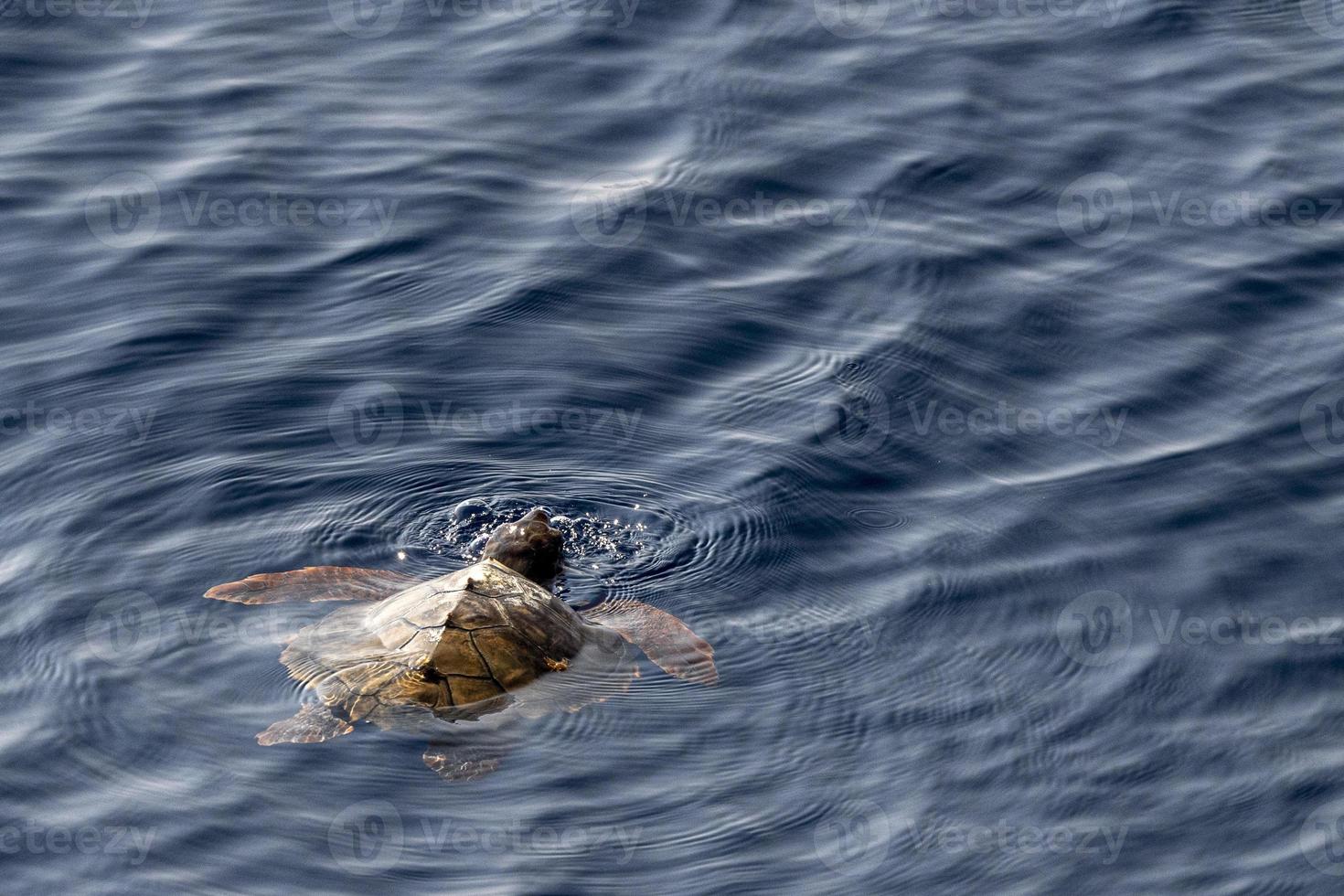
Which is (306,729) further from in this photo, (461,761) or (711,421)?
(711,421)

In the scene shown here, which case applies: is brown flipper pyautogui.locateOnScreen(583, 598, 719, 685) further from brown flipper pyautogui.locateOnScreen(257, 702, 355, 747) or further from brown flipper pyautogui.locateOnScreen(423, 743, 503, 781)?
brown flipper pyautogui.locateOnScreen(257, 702, 355, 747)

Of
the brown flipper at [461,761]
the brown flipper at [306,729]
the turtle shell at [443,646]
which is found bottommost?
the brown flipper at [461,761]

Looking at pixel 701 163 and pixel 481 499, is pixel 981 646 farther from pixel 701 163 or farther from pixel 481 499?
pixel 701 163

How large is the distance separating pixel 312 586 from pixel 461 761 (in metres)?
1.54

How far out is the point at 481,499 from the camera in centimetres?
937

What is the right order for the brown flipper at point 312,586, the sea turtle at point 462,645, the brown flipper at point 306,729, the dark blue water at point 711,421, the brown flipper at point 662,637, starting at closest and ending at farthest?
the dark blue water at point 711,421 → the brown flipper at point 306,729 → the sea turtle at point 462,645 → the brown flipper at point 662,637 → the brown flipper at point 312,586

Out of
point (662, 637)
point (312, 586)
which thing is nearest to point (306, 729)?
point (312, 586)

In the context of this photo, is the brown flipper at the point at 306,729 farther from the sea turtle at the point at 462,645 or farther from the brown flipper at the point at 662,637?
the brown flipper at the point at 662,637

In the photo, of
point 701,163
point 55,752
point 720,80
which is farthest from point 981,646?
point 720,80

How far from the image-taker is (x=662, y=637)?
8.34 metres

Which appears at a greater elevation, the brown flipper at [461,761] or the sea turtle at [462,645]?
the sea turtle at [462,645]

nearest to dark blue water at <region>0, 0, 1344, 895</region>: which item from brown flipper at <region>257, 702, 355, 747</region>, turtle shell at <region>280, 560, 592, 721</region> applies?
brown flipper at <region>257, 702, 355, 747</region>

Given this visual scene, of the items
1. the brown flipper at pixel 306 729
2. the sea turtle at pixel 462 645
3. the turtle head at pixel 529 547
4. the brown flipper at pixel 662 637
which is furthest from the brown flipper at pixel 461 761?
the turtle head at pixel 529 547

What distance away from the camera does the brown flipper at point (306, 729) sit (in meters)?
7.62
